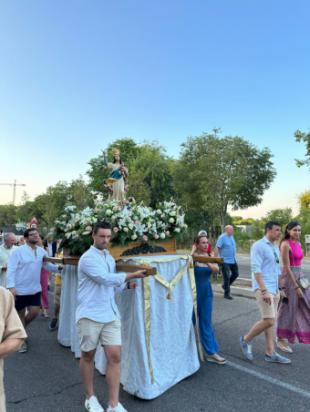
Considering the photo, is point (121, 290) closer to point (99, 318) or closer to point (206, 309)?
point (99, 318)

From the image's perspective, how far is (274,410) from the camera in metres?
3.40

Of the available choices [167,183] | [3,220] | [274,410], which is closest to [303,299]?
[274,410]

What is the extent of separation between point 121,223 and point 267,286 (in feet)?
6.97

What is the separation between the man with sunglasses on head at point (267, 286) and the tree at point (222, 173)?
14930mm

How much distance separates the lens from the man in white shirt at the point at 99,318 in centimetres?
320

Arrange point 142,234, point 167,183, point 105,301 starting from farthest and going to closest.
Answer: point 167,183, point 142,234, point 105,301

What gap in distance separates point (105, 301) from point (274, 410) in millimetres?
1987

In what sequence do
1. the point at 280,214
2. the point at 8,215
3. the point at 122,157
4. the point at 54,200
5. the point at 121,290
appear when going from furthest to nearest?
the point at 8,215, the point at 54,200, the point at 122,157, the point at 280,214, the point at 121,290

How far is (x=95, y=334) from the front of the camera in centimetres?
322

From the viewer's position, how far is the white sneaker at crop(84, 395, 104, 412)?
10.7 ft

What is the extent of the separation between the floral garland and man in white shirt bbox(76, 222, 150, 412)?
985 millimetres

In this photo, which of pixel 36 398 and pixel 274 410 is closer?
pixel 274 410

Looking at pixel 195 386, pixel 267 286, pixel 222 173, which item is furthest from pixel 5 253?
pixel 222 173

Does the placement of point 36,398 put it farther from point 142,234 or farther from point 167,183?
point 167,183
